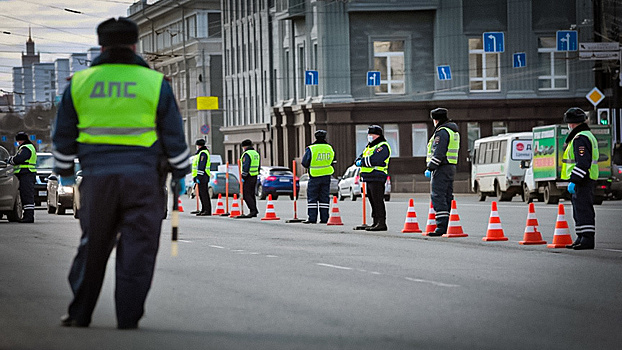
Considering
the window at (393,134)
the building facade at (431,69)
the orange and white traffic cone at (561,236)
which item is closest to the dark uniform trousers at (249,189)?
the orange and white traffic cone at (561,236)

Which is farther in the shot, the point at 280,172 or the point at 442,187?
the point at 280,172

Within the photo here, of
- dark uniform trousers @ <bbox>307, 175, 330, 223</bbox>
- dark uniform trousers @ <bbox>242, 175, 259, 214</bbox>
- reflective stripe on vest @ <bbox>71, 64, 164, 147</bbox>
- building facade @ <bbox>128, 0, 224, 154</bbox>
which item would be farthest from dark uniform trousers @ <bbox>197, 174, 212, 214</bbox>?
building facade @ <bbox>128, 0, 224, 154</bbox>

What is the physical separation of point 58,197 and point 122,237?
2336 cm

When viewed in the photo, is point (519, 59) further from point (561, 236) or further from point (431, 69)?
point (561, 236)

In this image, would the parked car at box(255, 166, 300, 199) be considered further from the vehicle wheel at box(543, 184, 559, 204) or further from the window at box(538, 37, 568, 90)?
the window at box(538, 37, 568, 90)

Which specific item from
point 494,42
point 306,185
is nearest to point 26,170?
point 306,185

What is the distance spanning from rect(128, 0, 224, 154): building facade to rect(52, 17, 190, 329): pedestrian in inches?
2874

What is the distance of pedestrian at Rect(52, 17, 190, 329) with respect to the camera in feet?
26.1

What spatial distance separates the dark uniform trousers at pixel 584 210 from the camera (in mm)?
15688

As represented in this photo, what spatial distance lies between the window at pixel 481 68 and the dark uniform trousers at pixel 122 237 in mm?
51419

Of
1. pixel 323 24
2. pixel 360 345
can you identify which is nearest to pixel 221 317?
pixel 360 345

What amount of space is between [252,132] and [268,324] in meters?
65.6

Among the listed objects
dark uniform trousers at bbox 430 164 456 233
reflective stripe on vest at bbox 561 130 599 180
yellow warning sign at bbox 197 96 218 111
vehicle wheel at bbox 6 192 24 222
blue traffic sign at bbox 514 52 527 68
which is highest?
blue traffic sign at bbox 514 52 527 68

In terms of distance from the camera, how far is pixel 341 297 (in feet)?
33.4
